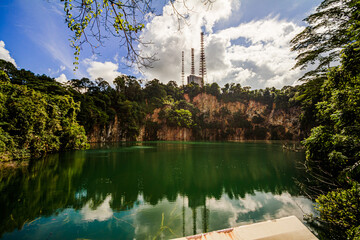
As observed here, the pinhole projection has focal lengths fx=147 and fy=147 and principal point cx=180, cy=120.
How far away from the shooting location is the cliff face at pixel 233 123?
40.2 metres

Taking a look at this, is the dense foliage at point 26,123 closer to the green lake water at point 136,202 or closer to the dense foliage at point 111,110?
the dense foliage at point 111,110

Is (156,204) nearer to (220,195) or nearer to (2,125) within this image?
(220,195)

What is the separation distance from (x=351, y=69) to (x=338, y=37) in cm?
524

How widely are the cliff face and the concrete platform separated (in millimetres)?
37662

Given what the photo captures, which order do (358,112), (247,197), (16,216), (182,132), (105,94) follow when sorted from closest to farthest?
(358,112)
(16,216)
(247,197)
(105,94)
(182,132)

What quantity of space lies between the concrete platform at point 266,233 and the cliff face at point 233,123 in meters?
37.7

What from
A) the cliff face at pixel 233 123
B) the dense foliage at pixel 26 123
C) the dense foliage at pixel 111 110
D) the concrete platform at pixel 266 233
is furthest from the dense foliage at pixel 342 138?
the cliff face at pixel 233 123

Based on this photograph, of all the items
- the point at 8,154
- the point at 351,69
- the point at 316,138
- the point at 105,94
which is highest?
the point at 105,94

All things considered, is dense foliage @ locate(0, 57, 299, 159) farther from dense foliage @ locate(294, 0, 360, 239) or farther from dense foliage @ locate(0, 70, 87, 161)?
dense foliage @ locate(294, 0, 360, 239)

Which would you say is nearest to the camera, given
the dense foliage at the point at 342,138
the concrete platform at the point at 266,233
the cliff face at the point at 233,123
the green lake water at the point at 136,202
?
the concrete platform at the point at 266,233

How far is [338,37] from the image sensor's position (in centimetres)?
618

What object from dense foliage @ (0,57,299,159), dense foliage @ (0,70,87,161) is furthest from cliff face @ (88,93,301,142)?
dense foliage @ (0,70,87,161)

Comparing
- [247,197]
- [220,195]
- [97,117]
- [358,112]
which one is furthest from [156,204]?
[97,117]

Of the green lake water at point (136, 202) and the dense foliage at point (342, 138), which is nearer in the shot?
the dense foliage at point (342, 138)
